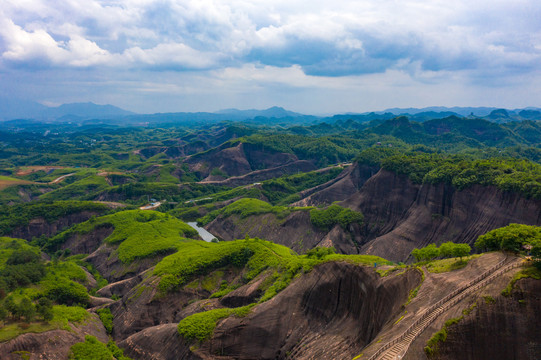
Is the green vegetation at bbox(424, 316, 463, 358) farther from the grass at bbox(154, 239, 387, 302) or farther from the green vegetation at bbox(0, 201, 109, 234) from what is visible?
the green vegetation at bbox(0, 201, 109, 234)

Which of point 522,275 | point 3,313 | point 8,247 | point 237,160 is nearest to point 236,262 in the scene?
point 3,313

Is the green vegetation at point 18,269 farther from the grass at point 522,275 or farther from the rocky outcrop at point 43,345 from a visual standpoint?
the grass at point 522,275

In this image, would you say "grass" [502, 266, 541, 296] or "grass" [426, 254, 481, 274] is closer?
"grass" [502, 266, 541, 296]

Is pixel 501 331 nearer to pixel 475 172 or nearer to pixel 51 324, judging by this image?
pixel 51 324

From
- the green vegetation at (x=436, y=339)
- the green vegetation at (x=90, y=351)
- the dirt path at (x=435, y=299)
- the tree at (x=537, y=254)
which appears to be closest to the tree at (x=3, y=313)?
the green vegetation at (x=90, y=351)

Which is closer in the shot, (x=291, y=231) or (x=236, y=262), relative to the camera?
(x=236, y=262)

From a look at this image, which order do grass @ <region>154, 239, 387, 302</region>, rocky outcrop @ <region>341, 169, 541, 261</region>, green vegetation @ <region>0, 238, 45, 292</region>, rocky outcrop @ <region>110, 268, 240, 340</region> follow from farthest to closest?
rocky outcrop @ <region>341, 169, 541, 261</region>, rocky outcrop @ <region>110, 268, 240, 340</region>, green vegetation @ <region>0, 238, 45, 292</region>, grass @ <region>154, 239, 387, 302</region>

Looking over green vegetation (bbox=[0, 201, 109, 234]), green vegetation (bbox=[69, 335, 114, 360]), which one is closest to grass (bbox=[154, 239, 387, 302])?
green vegetation (bbox=[69, 335, 114, 360])

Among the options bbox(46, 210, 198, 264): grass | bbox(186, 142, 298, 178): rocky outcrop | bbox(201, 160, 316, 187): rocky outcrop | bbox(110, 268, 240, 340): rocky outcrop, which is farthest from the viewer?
bbox(186, 142, 298, 178): rocky outcrop
